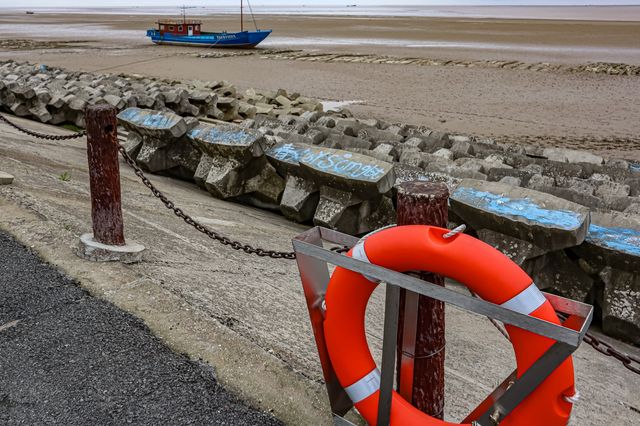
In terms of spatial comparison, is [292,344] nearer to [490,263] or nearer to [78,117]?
[490,263]

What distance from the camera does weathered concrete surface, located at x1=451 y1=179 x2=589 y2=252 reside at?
172 inches

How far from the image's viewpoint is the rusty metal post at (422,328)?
2.46 m

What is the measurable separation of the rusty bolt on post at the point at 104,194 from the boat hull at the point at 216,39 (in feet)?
100

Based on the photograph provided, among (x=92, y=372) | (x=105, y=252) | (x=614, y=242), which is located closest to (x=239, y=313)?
(x=92, y=372)

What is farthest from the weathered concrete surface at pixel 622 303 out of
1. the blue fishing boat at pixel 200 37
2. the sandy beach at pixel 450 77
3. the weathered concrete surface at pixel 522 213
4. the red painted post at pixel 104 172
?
the blue fishing boat at pixel 200 37

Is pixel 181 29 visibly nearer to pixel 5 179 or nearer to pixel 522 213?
pixel 5 179

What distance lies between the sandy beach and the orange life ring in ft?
34.1

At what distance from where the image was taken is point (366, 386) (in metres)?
2.64

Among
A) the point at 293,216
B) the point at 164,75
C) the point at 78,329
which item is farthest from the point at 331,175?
the point at 164,75

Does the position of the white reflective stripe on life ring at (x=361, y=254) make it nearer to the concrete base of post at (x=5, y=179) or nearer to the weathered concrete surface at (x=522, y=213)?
the weathered concrete surface at (x=522, y=213)

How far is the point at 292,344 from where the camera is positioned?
134 inches

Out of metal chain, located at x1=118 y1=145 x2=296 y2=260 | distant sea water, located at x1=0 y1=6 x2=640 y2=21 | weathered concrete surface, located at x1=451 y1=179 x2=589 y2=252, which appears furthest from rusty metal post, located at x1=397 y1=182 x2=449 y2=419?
distant sea water, located at x1=0 y1=6 x2=640 y2=21

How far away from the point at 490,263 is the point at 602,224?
2.93 meters

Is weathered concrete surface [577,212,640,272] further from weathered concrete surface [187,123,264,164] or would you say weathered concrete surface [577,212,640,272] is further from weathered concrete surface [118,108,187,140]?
weathered concrete surface [118,108,187,140]
